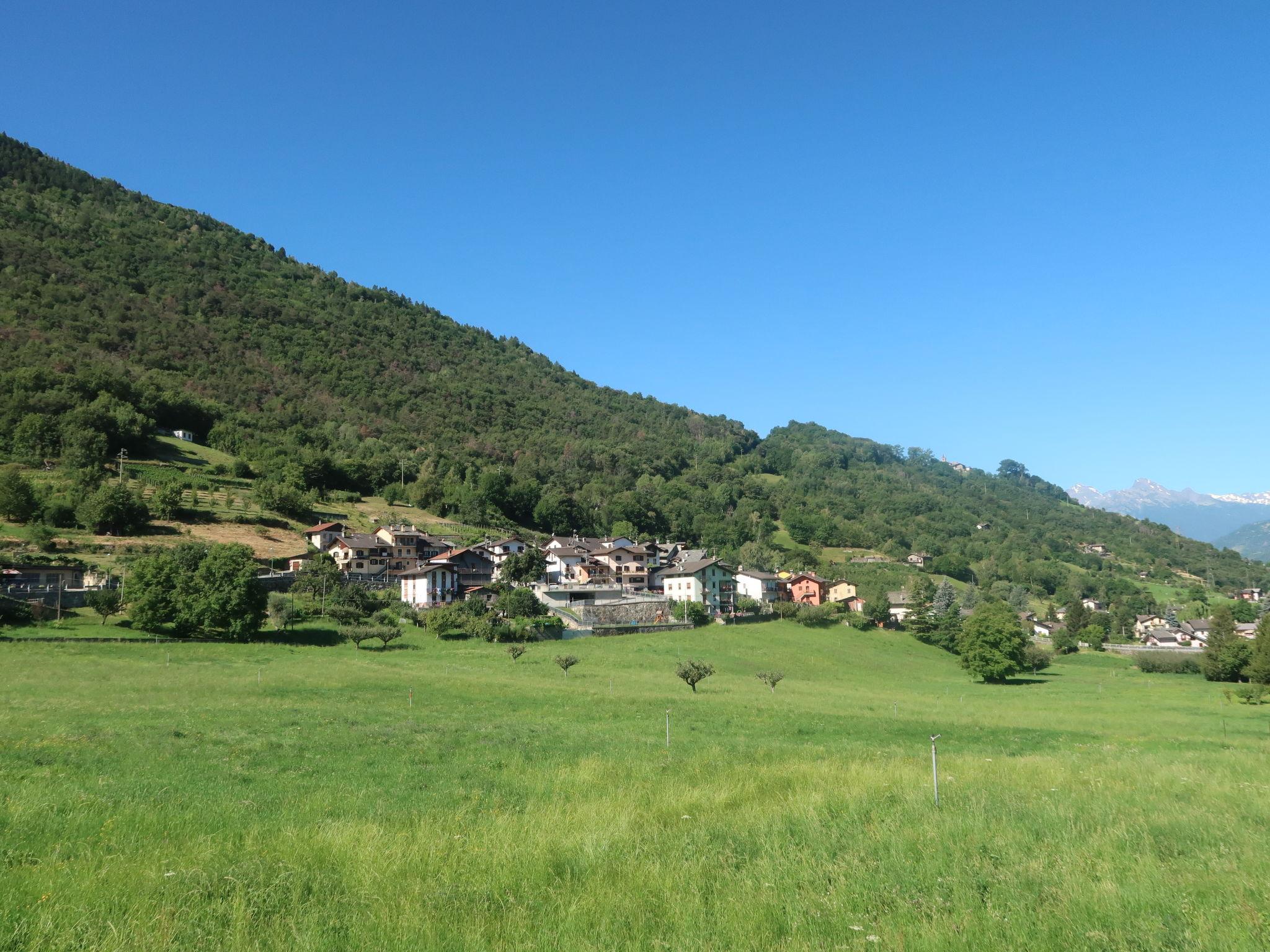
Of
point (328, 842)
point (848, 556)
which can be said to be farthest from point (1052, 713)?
point (848, 556)

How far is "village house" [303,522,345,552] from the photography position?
94000 millimetres

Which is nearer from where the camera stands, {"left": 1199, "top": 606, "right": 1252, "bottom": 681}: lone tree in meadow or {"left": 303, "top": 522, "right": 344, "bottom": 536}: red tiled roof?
{"left": 1199, "top": 606, "right": 1252, "bottom": 681}: lone tree in meadow

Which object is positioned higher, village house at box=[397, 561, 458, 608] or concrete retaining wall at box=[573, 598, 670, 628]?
village house at box=[397, 561, 458, 608]

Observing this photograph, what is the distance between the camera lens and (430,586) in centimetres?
8281

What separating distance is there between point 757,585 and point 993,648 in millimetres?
47733

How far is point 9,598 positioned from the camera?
161 feet

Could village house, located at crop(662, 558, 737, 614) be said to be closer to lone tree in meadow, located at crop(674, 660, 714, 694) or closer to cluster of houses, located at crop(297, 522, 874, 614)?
cluster of houses, located at crop(297, 522, 874, 614)

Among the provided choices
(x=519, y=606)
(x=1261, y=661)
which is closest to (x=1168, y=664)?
(x=1261, y=661)

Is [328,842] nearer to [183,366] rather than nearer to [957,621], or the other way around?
[957,621]

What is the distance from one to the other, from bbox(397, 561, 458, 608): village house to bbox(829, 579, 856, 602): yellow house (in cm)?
6057

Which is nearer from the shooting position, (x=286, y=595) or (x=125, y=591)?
(x=125, y=591)

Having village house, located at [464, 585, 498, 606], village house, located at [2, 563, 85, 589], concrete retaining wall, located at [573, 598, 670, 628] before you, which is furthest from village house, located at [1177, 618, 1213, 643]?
village house, located at [2, 563, 85, 589]

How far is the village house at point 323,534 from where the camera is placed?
94000mm

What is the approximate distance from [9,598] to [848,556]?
147808mm
